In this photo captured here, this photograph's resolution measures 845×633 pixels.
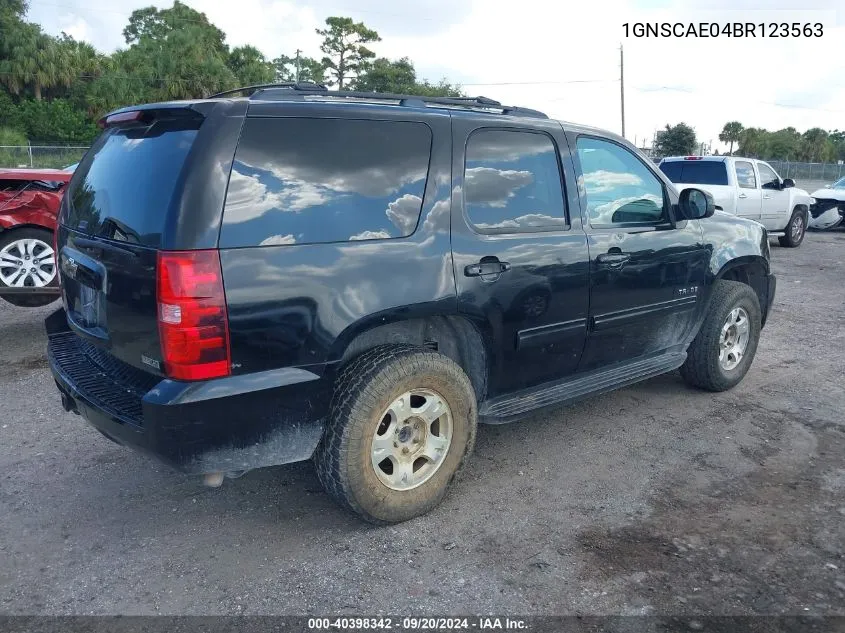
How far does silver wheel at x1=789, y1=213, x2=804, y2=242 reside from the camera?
1491 cm

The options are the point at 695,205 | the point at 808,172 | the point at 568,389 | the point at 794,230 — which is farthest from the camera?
the point at 808,172

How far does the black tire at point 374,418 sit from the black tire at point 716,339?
90.9 inches

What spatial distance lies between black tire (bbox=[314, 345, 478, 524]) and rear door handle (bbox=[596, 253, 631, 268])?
1167 mm

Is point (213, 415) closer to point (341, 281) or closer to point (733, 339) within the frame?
point (341, 281)

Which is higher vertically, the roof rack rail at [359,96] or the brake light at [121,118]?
the roof rack rail at [359,96]

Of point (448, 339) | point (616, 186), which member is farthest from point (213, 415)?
point (616, 186)

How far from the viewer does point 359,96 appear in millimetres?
3516

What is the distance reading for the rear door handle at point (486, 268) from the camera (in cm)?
346

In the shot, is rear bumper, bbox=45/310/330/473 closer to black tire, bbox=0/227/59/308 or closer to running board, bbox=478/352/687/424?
running board, bbox=478/352/687/424

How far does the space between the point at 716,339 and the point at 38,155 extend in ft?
98.4

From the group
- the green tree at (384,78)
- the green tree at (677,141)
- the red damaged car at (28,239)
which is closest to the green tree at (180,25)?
the green tree at (384,78)

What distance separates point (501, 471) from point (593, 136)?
2.02 m

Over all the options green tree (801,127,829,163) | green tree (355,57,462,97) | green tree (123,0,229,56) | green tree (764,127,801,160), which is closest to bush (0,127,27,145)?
green tree (123,0,229,56)

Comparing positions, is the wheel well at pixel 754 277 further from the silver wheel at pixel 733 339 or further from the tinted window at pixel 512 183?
the tinted window at pixel 512 183
